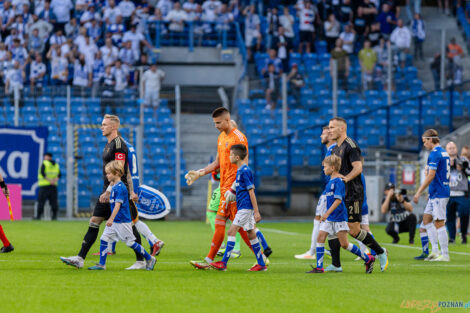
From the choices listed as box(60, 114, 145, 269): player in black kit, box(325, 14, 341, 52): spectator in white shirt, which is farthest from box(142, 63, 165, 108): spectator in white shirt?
box(60, 114, 145, 269): player in black kit

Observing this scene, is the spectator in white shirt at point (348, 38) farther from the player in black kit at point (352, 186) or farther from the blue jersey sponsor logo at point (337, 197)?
the blue jersey sponsor logo at point (337, 197)

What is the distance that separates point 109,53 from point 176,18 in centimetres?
327

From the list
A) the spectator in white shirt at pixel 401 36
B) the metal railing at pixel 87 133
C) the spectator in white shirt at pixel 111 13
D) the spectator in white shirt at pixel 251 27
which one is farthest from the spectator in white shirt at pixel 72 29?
the spectator in white shirt at pixel 401 36

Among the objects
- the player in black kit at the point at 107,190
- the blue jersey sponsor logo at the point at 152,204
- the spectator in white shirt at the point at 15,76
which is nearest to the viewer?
the player in black kit at the point at 107,190

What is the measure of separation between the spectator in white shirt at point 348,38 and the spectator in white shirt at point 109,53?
8.10 m

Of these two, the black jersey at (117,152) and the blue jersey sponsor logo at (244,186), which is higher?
the black jersey at (117,152)

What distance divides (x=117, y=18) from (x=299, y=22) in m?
6.56

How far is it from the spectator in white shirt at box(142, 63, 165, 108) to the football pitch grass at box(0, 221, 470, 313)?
12335 mm

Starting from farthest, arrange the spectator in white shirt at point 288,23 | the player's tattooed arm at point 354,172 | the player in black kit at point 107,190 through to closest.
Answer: the spectator in white shirt at point 288,23 → the player's tattooed arm at point 354,172 → the player in black kit at point 107,190

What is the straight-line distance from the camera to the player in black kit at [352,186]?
10891mm

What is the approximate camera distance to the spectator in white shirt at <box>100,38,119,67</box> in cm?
2800

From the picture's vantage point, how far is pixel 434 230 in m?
13.2

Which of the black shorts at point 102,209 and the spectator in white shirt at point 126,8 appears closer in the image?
the black shorts at point 102,209

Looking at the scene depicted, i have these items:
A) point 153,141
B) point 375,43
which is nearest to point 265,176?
point 153,141
